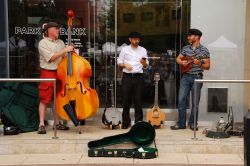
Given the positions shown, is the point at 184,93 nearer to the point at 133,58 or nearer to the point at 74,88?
the point at 133,58

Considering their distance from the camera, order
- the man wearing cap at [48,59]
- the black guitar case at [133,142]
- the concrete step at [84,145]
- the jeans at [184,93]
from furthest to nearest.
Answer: the jeans at [184,93]
the man wearing cap at [48,59]
the concrete step at [84,145]
the black guitar case at [133,142]

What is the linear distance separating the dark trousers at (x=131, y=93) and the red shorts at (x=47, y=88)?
1.19 m

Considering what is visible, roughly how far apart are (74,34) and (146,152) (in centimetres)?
341

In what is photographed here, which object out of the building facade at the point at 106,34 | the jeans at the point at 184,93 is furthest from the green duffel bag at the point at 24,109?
the jeans at the point at 184,93

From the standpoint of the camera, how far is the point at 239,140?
7332 mm

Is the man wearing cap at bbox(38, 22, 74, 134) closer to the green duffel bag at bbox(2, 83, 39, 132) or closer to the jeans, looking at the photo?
the green duffel bag at bbox(2, 83, 39, 132)

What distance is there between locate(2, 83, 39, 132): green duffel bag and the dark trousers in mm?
1455

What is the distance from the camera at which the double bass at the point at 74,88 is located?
728 centimetres

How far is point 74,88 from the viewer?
727cm

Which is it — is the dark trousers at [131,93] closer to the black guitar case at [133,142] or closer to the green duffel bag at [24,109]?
the black guitar case at [133,142]

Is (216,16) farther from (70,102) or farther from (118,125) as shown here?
(70,102)

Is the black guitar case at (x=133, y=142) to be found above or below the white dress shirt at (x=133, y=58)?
below

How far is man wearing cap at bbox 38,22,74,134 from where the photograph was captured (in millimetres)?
7598

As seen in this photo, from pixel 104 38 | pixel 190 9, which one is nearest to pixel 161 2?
pixel 190 9
